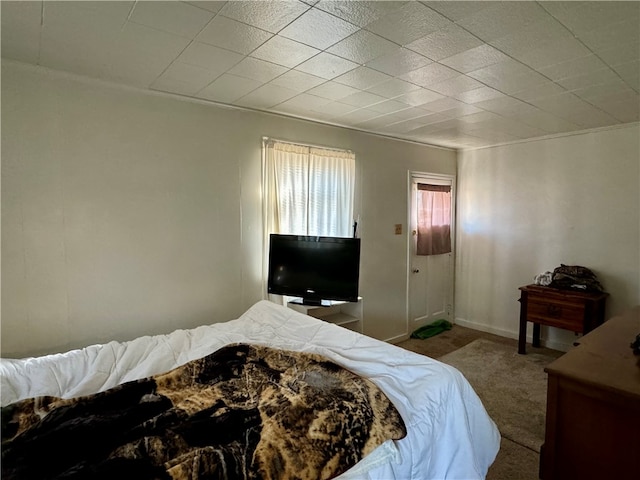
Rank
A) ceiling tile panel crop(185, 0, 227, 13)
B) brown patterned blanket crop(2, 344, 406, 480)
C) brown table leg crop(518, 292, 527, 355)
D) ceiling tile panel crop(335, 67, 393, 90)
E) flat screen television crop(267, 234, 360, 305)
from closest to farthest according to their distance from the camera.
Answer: brown patterned blanket crop(2, 344, 406, 480) < ceiling tile panel crop(185, 0, 227, 13) < ceiling tile panel crop(335, 67, 393, 90) < flat screen television crop(267, 234, 360, 305) < brown table leg crop(518, 292, 527, 355)

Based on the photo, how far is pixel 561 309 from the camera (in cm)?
362

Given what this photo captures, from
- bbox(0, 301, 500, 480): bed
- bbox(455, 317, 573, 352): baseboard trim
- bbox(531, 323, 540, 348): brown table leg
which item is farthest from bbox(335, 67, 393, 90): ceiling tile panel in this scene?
bbox(455, 317, 573, 352): baseboard trim

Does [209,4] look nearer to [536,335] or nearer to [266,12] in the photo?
[266,12]

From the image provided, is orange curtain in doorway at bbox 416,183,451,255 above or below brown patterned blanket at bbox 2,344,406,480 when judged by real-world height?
above

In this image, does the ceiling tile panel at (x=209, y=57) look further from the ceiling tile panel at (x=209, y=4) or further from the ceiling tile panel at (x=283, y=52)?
the ceiling tile panel at (x=209, y=4)

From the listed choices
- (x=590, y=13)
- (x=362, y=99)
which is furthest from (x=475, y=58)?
(x=362, y=99)

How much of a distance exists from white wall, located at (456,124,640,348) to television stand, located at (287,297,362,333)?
2319 mm

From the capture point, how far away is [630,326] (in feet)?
7.98

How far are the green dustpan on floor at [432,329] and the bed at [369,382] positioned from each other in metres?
2.66

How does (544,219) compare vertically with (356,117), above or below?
below

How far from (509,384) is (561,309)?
3.48 ft

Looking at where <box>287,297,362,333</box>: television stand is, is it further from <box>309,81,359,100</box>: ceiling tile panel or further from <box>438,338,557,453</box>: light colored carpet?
<box>309,81,359,100</box>: ceiling tile panel

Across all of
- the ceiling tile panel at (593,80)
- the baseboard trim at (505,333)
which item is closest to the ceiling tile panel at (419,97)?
the ceiling tile panel at (593,80)

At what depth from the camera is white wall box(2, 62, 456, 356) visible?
2146 millimetres
